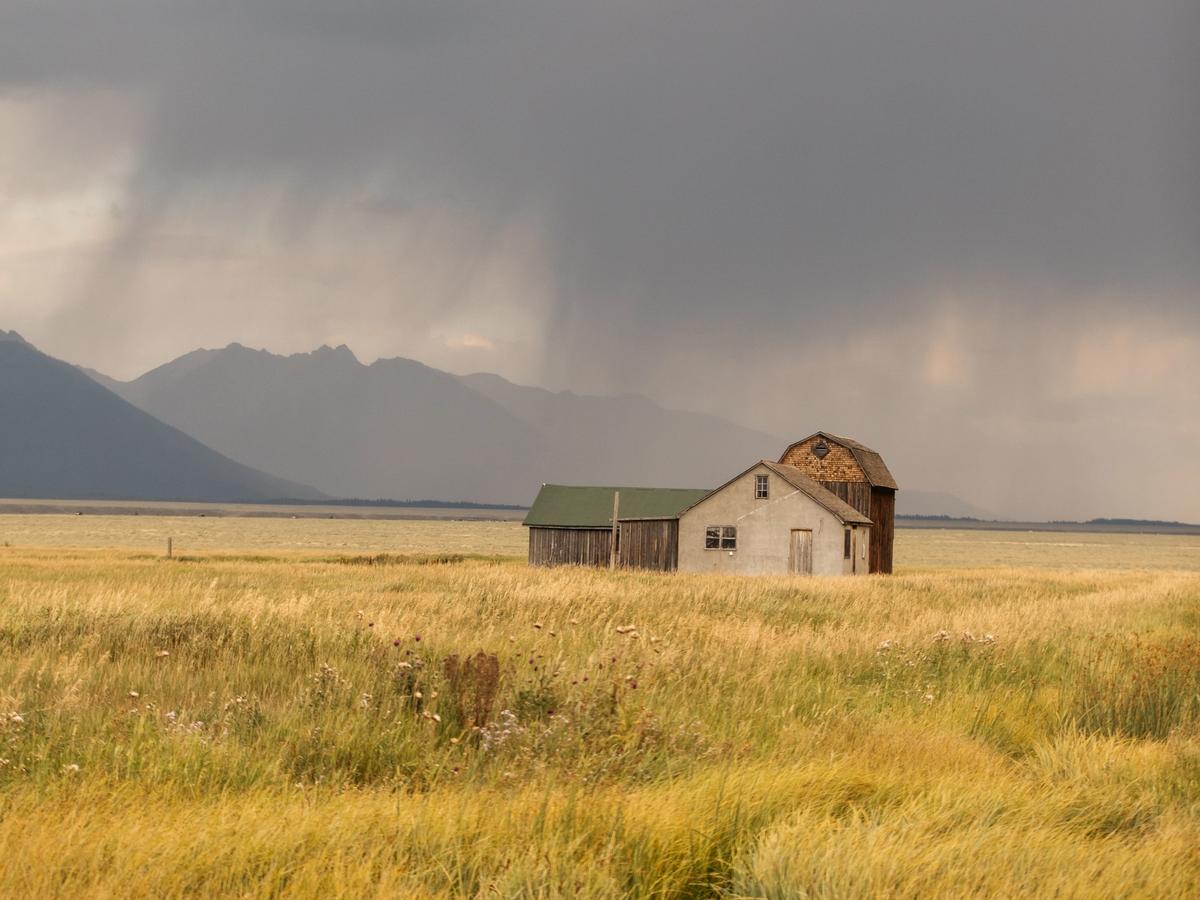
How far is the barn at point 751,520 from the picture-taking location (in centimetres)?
5088

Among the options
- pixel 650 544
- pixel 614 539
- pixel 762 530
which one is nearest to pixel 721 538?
pixel 762 530

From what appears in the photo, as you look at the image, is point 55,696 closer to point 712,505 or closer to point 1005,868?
point 1005,868

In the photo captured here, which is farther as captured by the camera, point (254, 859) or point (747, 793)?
point (747, 793)

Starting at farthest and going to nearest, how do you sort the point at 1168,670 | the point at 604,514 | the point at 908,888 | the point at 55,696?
the point at 604,514 → the point at 1168,670 → the point at 55,696 → the point at 908,888

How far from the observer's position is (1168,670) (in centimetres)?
1180

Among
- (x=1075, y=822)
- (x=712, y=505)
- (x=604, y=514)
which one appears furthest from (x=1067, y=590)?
(x=1075, y=822)

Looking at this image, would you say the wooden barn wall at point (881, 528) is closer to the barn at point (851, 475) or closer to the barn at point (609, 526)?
the barn at point (851, 475)

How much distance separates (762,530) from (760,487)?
205 cm

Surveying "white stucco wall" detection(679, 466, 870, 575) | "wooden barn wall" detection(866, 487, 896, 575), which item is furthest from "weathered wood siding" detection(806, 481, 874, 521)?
"white stucco wall" detection(679, 466, 870, 575)

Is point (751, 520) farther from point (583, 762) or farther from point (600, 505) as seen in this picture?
point (583, 762)

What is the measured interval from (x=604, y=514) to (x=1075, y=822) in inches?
2005

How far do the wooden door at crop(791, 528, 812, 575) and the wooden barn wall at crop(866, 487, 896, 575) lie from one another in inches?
264

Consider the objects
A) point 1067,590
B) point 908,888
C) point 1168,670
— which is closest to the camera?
point 908,888

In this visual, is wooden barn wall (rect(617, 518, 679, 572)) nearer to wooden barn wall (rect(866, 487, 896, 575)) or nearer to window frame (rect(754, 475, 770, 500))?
window frame (rect(754, 475, 770, 500))
